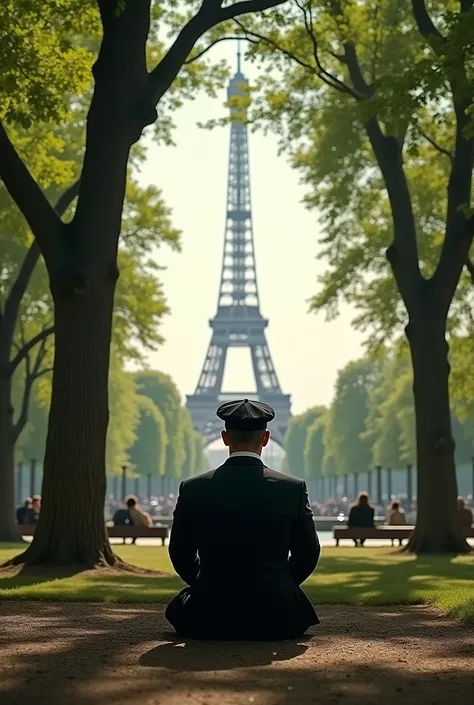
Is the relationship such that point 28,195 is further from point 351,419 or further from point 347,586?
point 351,419

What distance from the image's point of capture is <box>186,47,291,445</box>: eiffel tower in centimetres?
14338

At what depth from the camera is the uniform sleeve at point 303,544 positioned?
750 centimetres

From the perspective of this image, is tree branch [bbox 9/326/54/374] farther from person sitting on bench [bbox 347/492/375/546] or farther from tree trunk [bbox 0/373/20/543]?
person sitting on bench [bbox 347/492/375/546]

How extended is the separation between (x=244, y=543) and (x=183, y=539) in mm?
343

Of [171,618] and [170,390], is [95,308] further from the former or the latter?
[170,390]

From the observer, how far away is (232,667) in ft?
22.0

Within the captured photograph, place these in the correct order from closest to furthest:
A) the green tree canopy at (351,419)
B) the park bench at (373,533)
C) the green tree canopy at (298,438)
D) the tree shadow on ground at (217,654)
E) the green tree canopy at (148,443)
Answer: the tree shadow on ground at (217,654) < the park bench at (373,533) < the green tree canopy at (351,419) < the green tree canopy at (148,443) < the green tree canopy at (298,438)

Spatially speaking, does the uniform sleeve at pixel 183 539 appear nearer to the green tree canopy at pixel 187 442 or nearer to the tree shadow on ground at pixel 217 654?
the tree shadow on ground at pixel 217 654

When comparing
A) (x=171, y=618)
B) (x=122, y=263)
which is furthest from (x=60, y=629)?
(x=122, y=263)

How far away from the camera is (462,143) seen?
23047 mm

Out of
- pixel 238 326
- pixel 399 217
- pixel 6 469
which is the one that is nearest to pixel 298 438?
pixel 238 326

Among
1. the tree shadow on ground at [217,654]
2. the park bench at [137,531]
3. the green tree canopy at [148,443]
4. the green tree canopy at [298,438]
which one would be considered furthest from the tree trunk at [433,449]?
the green tree canopy at [298,438]

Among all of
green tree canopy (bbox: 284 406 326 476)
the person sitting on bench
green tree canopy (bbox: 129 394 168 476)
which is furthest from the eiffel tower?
the person sitting on bench

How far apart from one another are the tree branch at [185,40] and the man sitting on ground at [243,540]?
10.4m
